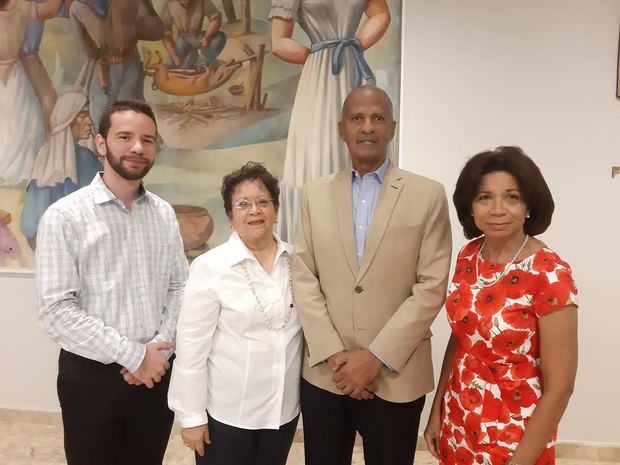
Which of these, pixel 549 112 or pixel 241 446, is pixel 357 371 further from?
A: pixel 549 112

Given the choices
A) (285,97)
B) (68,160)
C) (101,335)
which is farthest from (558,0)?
(68,160)

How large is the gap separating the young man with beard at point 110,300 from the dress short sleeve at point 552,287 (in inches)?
46.5

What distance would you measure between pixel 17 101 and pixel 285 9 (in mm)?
1641

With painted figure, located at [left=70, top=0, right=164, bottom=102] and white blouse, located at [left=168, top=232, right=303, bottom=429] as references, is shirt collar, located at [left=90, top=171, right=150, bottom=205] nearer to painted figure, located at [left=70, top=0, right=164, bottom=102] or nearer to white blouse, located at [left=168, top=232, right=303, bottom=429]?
white blouse, located at [left=168, top=232, right=303, bottom=429]

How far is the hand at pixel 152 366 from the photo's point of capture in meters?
1.61

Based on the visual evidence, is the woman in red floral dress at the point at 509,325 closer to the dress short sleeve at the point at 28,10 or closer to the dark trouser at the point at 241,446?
the dark trouser at the point at 241,446

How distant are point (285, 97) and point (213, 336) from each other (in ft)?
5.12

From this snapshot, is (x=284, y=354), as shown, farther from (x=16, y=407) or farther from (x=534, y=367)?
(x=16, y=407)

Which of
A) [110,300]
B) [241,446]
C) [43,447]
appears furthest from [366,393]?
[43,447]

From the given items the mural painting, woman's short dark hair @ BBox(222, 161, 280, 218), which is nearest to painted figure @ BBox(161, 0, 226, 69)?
the mural painting

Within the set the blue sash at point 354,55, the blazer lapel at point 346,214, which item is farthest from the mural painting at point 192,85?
the blazer lapel at point 346,214

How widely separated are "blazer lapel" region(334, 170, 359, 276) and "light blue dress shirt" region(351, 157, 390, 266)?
0.02 m

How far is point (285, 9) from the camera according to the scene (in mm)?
2584

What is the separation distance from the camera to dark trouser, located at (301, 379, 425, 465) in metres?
1.57
